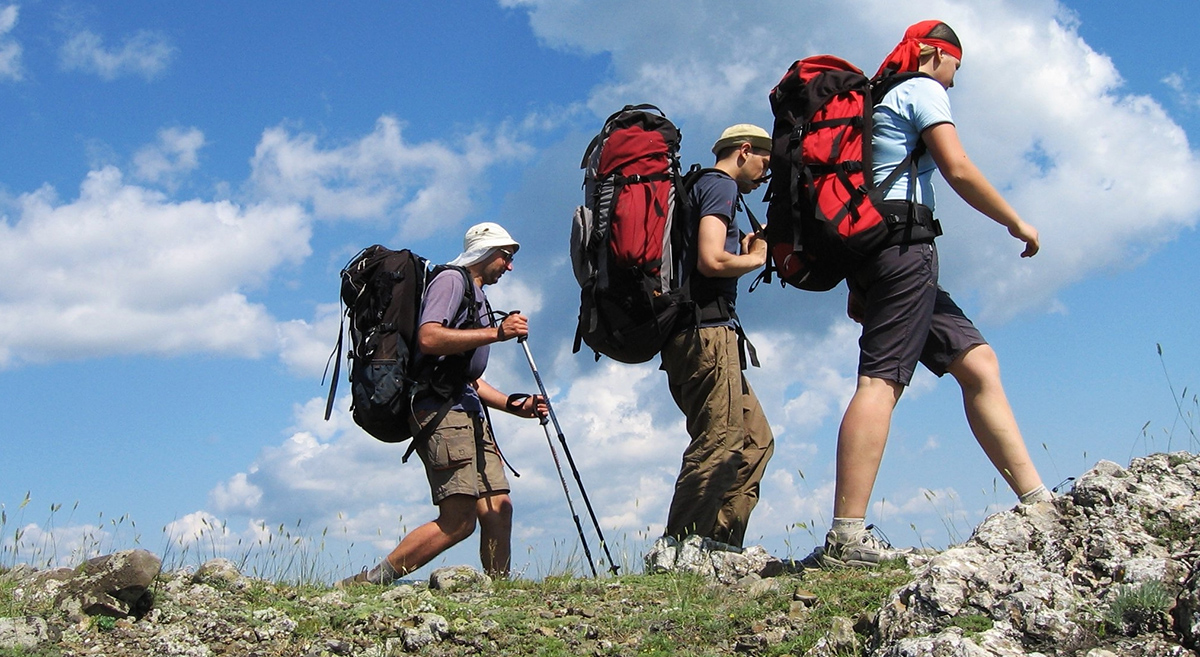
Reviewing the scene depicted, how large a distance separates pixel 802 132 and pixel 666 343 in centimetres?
150

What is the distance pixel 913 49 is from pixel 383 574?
175 inches

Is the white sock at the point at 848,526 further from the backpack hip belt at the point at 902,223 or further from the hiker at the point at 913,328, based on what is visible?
the backpack hip belt at the point at 902,223

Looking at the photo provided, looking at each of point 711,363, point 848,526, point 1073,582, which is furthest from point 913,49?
point 1073,582

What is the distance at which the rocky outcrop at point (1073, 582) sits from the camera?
4.14 m

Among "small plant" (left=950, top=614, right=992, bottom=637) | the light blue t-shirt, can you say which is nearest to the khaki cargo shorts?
the light blue t-shirt

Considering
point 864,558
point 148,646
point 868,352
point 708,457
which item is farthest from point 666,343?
point 148,646

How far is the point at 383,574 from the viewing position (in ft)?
22.3

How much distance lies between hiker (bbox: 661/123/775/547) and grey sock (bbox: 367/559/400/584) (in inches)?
70.5

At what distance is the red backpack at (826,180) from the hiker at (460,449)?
201 cm

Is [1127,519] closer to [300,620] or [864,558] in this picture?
[864,558]

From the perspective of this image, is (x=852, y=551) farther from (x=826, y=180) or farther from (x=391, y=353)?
(x=391, y=353)

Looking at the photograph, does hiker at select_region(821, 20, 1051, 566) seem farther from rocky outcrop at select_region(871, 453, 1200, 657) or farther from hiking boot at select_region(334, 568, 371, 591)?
hiking boot at select_region(334, 568, 371, 591)

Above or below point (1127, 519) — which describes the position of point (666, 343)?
above

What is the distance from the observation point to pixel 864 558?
5.55 meters
